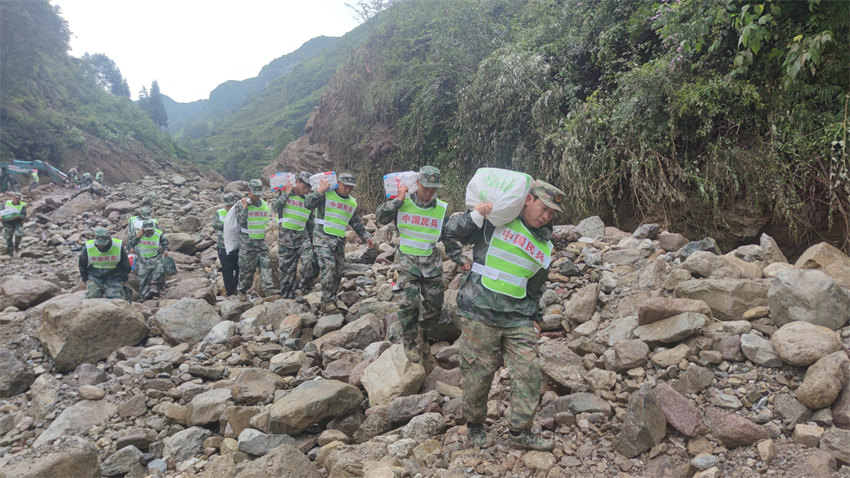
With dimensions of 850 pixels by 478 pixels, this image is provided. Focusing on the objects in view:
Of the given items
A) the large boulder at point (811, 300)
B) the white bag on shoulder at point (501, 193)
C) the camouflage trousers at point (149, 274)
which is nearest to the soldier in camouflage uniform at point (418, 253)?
the white bag on shoulder at point (501, 193)

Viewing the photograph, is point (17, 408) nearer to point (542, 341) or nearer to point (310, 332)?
point (310, 332)

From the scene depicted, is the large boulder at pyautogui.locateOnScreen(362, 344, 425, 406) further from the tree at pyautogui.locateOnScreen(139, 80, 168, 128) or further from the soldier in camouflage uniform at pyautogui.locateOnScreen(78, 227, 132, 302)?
the tree at pyautogui.locateOnScreen(139, 80, 168, 128)

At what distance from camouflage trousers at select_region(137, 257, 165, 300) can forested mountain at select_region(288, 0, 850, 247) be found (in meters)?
5.99

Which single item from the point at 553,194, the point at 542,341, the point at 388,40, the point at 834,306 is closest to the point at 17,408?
the point at 542,341

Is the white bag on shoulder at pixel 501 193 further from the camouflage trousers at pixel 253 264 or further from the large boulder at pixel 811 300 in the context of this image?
the camouflage trousers at pixel 253 264

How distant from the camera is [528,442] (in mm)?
2924

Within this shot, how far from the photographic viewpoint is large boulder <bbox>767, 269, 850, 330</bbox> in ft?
11.0

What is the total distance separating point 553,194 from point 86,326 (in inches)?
224

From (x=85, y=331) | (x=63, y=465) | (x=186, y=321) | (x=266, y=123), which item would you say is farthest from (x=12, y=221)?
(x=266, y=123)

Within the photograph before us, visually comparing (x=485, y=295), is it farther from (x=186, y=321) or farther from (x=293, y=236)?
(x=186, y=321)

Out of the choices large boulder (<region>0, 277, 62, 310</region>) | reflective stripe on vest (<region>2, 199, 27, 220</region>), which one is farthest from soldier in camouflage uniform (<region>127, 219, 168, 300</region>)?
reflective stripe on vest (<region>2, 199, 27, 220</region>)

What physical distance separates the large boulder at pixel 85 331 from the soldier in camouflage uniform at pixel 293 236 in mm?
2036

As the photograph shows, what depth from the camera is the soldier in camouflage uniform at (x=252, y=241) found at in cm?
734

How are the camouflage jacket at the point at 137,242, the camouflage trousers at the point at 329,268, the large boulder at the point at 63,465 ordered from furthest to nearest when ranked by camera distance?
the camouflage jacket at the point at 137,242
the camouflage trousers at the point at 329,268
the large boulder at the point at 63,465
